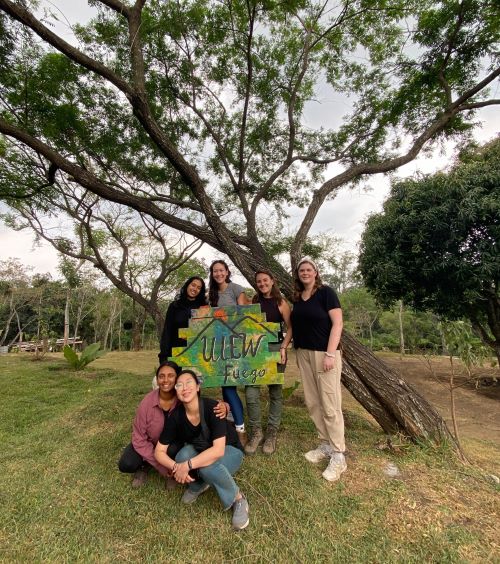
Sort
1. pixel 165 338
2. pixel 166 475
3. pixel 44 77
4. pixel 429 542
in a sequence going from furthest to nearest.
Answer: pixel 44 77 < pixel 165 338 < pixel 166 475 < pixel 429 542

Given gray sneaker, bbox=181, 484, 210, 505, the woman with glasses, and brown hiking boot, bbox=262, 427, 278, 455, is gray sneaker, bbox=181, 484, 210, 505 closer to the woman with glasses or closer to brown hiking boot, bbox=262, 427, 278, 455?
the woman with glasses

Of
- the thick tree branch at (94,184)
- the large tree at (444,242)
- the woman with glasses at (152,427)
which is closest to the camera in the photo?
the woman with glasses at (152,427)

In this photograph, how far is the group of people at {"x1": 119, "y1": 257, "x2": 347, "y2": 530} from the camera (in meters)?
2.20

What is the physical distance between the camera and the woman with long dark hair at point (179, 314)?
330cm

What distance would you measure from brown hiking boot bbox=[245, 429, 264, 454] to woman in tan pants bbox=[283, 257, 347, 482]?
0.49 metres

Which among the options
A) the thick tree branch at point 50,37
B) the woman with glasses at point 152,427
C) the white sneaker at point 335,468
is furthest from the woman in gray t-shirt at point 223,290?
the thick tree branch at point 50,37

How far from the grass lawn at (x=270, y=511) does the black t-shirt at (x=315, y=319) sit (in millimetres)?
1134

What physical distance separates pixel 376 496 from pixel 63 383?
696 centimetres

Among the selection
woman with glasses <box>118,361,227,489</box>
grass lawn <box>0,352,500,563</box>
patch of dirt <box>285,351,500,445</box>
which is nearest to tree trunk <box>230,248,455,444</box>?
grass lawn <box>0,352,500,563</box>

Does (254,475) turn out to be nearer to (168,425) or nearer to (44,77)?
(168,425)

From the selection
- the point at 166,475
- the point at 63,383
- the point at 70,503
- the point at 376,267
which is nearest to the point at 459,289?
the point at 376,267

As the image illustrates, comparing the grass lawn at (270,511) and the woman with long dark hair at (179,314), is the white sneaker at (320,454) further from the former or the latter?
the woman with long dark hair at (179,314)

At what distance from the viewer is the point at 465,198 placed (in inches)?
230

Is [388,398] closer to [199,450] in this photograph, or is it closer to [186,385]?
[199,450]
